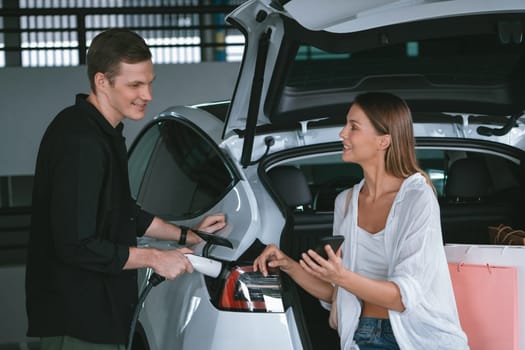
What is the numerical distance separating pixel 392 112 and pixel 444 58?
77 centimetres

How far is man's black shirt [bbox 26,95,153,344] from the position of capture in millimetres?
2498

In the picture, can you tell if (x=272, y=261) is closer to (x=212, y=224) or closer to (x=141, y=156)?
(x=212, y=224)

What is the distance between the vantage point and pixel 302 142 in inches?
137

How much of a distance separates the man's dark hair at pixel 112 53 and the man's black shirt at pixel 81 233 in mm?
108

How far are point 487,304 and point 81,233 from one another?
1246mm

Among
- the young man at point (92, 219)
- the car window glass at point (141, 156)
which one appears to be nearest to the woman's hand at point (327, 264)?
the young man at point (92, 219)

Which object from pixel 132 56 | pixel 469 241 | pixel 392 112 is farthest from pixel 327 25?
pixel 469 241

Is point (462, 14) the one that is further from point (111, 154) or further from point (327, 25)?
point (111, 154)

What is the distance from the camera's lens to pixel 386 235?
8.86 feet

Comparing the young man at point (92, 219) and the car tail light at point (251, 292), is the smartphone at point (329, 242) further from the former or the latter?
the young man at point (92, 219)

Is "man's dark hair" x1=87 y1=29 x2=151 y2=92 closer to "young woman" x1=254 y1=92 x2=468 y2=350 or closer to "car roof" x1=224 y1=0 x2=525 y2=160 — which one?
"car roof" x1=224 y1=0 x2=525 y2=160

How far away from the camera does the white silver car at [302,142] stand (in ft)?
9.05

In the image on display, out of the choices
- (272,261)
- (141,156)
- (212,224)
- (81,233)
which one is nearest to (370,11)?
(272,261)

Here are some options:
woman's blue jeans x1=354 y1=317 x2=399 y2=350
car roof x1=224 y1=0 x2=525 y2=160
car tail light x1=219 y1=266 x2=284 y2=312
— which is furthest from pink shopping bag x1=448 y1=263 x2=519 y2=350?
car roof x1=224 y1=0 x2=525 y2=160
